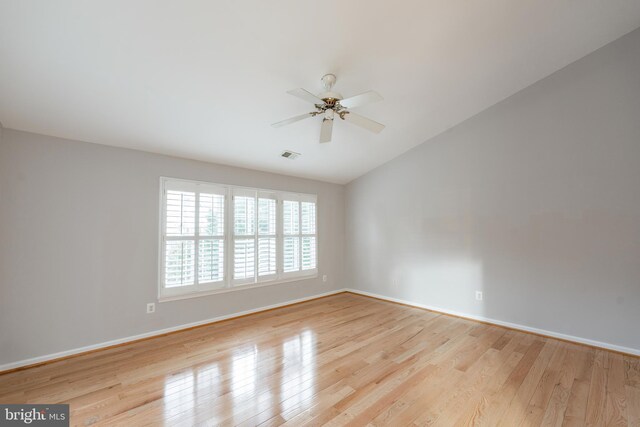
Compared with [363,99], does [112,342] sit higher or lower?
lower

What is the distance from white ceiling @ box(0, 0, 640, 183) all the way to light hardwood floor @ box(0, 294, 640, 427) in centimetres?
248

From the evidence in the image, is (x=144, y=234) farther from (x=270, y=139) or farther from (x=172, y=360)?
(x=270, y=139)

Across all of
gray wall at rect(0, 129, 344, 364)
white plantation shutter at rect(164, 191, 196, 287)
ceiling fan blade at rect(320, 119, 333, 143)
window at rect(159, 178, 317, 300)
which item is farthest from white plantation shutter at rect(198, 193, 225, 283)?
ceiling fan blade at rect(320, 119, 333, 143)

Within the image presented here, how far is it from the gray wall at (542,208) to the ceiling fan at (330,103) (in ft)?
7.07

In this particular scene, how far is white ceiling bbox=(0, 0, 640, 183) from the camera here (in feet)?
6.44

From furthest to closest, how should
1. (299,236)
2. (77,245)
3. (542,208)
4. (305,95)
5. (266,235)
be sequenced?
(299,236) < (266,235) < (542,208) < (77,245) < (305,95)

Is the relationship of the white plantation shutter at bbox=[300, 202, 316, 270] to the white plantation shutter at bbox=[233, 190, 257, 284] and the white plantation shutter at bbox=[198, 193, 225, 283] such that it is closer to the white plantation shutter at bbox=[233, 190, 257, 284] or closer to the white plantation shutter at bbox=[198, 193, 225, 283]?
the white plantation shutter at bbox=[233, 190, 257, 284]

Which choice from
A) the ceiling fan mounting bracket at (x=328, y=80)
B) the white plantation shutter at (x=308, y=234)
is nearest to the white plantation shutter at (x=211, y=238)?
the white plantation shutter at (x=308, y=234)

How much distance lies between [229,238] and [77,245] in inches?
67.5

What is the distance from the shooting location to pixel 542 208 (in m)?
3.47

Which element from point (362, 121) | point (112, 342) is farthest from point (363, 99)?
point (112, 342)

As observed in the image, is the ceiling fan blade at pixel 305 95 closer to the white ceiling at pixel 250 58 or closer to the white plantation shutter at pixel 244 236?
the white ceiling at pixel 250 58

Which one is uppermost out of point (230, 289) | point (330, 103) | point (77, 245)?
point (330, 103)

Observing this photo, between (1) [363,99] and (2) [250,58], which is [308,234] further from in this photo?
(2) [250,58]
